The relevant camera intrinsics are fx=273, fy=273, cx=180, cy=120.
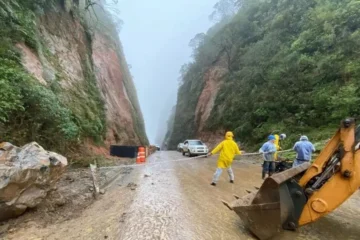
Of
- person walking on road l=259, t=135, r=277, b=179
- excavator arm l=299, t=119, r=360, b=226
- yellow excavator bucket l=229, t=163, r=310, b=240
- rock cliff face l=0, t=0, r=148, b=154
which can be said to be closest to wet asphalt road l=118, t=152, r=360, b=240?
yellow excavator bucket l=229, t=163, r=310, b=240

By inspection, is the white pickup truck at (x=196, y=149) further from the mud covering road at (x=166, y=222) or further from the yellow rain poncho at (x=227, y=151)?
the mud covering road at (x=166, y=222)

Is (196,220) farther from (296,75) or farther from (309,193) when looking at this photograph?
(296,75)

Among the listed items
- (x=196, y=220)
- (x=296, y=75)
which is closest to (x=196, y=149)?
(x=296, y=75)

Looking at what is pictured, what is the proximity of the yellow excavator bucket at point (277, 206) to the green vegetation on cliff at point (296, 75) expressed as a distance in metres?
12.9

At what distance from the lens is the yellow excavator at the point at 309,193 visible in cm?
387

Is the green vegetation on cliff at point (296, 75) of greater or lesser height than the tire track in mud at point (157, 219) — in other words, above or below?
above

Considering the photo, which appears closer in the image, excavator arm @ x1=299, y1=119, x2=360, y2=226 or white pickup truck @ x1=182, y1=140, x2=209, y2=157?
excavator arm @ x1=299, y1=119, x2=360, y2=226

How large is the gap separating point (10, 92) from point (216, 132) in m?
25.6

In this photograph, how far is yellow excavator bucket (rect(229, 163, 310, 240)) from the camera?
12.9 ft

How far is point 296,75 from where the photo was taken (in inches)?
825

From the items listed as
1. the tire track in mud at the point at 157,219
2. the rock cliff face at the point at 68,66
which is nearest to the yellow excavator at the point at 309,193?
the tire track in mud at the point at 157,219

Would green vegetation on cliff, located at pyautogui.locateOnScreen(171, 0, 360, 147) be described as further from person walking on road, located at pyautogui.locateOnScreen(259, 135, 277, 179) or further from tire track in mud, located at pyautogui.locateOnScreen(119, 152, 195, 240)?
tire track in mud, located at pyautogui.locateOnScreen(119, 152, 195, 240)

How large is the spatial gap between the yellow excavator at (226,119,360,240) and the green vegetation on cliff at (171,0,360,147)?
1256cm

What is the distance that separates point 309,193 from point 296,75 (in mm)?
18908
